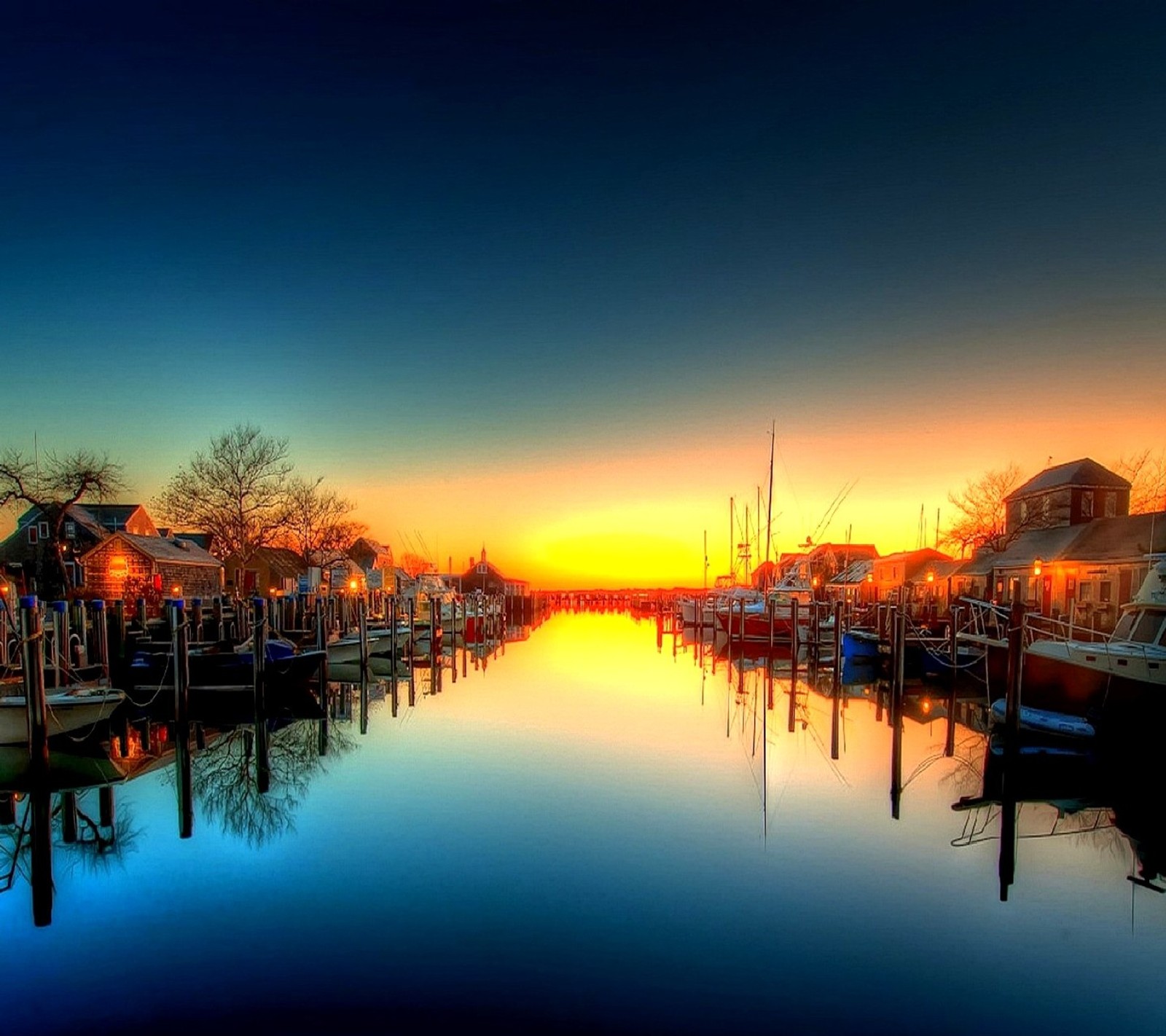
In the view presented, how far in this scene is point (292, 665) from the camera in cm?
2523

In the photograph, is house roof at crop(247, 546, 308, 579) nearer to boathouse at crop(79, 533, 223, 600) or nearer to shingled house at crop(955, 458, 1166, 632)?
boathouse at crop(79, 533, 223, 600)

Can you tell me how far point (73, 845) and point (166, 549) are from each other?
46.9 metres

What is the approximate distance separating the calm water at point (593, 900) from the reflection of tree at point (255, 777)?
3.7 inches

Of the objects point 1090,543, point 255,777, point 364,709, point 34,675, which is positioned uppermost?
point 1090,543

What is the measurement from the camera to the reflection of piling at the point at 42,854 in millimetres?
8766

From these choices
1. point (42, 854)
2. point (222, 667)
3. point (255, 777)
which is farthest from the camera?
point (222, 667)

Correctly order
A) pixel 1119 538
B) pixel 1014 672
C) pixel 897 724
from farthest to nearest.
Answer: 1. pixel 1119 538
2. pixel 897 724
3. pixel 1014 672

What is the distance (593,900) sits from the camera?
9.20 metres

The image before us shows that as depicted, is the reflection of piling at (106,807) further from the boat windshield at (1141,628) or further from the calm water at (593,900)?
the boat windshield at (1141,628)

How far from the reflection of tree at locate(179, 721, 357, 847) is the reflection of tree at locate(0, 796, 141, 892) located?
140 centimetres

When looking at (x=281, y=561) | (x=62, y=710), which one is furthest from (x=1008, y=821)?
(x=281, y=561)

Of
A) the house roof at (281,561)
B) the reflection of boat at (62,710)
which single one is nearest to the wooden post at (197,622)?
the reflection of boat at (62,710)

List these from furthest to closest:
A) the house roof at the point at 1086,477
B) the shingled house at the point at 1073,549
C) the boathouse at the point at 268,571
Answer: the boathouse at the point at 268,571, the house roof at the point at 1086,477, the shingled house at the point at 1073,549

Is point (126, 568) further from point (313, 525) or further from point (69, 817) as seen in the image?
point (69, 817)
